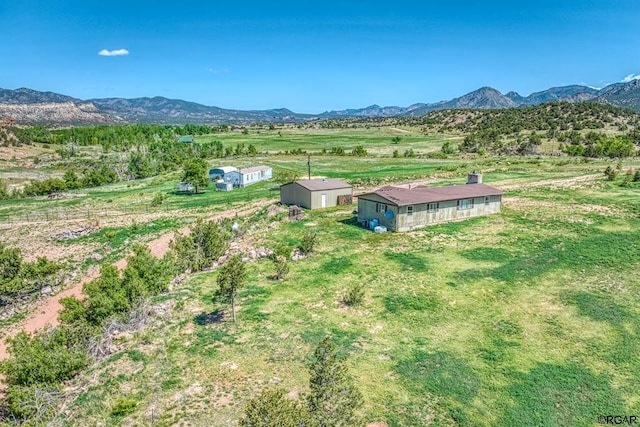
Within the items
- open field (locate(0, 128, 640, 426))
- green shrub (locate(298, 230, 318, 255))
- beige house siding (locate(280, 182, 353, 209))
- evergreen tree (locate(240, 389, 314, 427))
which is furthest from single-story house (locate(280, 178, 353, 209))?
evergreen tree (locate(240, 389, 314, 427))

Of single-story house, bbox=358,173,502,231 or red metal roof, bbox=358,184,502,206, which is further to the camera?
red metal roof, bbox=358,184,502,206

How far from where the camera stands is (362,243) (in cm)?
3388

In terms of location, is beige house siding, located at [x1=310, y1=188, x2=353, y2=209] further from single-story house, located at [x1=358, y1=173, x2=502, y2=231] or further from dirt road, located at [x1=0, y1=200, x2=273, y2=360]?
dirt road, located at [x1=0, y1=200, x2=273, y2=360]

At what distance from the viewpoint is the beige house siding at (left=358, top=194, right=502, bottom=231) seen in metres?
36.2

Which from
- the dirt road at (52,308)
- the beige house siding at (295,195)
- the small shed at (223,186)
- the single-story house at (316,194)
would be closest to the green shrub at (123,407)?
the dirt road at (52,308)

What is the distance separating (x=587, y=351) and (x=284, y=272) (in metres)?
15.9

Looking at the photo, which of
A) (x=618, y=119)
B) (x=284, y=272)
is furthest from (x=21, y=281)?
(x=618, y=119)

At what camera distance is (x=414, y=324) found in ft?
72.0

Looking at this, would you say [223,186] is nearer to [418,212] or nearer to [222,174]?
[222,174]

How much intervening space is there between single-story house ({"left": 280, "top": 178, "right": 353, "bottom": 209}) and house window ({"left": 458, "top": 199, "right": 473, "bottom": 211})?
1179 centimetres

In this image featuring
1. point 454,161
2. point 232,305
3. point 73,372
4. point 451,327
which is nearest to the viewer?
point 73,372

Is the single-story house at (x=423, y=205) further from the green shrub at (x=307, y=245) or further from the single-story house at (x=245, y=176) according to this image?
the single-story house at (x=245, y=176)

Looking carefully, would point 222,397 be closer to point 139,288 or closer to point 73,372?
point 73,372

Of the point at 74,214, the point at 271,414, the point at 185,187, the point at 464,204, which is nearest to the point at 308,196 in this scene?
the point at 464,204
